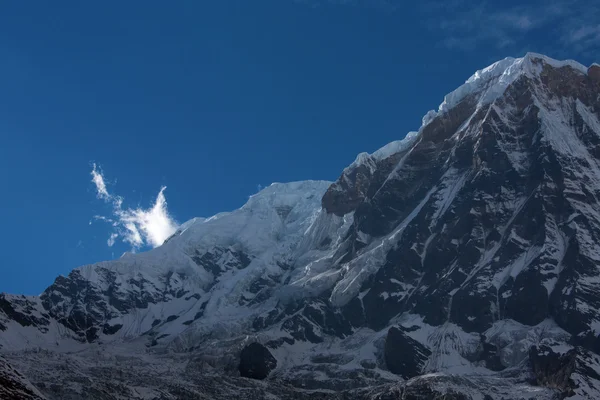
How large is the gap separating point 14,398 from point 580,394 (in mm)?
176190

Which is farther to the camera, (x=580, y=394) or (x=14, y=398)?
(x=580, y=394)

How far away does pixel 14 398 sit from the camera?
54875mm

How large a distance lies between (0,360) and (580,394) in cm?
17529

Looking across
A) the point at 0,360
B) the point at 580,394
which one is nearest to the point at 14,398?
the point at 0,360

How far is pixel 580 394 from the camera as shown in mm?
199875

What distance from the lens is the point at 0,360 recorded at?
190 feet

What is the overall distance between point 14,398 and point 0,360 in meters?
4.32

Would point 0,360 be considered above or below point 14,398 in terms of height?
above

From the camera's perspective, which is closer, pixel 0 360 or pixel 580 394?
pixel 0 360

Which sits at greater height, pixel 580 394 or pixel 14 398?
pixel 580 394

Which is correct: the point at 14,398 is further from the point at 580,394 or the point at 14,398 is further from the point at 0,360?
the point at 580,394
